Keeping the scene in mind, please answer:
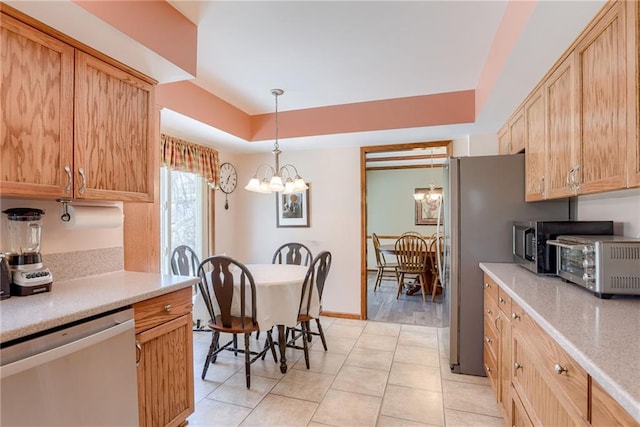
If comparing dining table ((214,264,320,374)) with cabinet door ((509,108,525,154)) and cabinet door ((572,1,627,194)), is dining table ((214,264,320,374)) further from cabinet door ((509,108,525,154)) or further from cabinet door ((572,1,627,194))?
cabinet door ((509,108,525,154))

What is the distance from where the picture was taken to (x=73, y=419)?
1.19 metres

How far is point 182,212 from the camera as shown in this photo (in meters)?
3.46

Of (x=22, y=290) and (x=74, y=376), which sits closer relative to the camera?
(x=74, y=376)

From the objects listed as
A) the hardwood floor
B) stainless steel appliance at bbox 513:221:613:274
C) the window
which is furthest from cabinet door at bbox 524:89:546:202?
the window

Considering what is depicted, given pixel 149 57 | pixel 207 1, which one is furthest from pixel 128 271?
pixel 207 1

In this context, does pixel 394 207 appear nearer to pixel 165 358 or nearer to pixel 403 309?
pixel 403 309

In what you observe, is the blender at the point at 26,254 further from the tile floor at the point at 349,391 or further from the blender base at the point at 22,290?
the tile floor at the point at 349,391

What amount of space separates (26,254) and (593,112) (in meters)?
2.75

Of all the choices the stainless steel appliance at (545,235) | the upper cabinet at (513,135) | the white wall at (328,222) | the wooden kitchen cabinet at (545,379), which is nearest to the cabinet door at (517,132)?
the upper cabinet at (513,135)

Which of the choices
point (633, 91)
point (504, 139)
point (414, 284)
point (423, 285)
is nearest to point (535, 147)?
point (504, 139)

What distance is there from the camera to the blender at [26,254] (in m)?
1.44

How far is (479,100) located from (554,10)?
1.38 meters

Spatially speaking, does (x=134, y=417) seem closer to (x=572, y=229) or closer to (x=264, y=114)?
(x=572, y=229)

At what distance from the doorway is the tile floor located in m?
0.89
